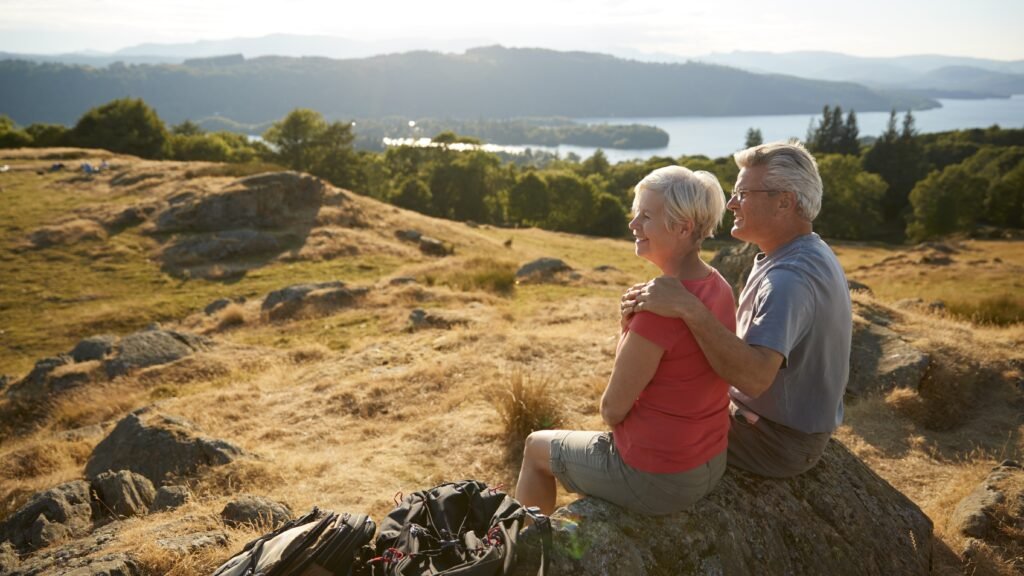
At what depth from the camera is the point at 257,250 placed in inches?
1081

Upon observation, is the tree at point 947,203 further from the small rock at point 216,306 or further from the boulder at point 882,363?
the small rock at point 216,306

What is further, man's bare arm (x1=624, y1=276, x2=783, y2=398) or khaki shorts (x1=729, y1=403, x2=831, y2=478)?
khaki shorts (x1=729, y1=403, x2=831, y2=478)

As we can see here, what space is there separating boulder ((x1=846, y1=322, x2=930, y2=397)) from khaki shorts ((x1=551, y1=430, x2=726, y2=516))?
250 inches

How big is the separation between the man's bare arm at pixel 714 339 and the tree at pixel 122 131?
223ft

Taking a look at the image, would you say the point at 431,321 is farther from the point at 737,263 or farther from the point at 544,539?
the point at 544,539

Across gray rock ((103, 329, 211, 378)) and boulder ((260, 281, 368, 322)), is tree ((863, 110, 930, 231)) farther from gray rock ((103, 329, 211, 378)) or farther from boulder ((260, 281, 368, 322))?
gray rock ((103, 329, 211, 378))

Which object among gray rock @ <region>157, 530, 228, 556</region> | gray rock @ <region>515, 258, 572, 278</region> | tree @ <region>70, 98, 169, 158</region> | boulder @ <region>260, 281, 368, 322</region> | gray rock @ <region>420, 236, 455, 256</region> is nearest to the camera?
gray rock @ <region>157, 530, 228, 556</region>

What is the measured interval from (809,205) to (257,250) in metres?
27.6

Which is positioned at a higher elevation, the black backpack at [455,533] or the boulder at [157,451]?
the black backpack at [455,533]

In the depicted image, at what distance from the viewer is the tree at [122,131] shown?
57.1m

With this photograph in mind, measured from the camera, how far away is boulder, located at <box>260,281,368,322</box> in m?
18.2

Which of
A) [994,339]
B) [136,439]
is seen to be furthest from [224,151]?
[994,339]

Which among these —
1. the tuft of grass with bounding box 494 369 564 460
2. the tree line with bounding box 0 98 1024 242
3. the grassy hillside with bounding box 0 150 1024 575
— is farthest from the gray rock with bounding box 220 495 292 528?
the tree line with bounding box 0 98 1024 242

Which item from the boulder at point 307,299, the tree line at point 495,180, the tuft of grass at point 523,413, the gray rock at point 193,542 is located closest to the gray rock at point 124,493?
the gray rock at point 193,542
